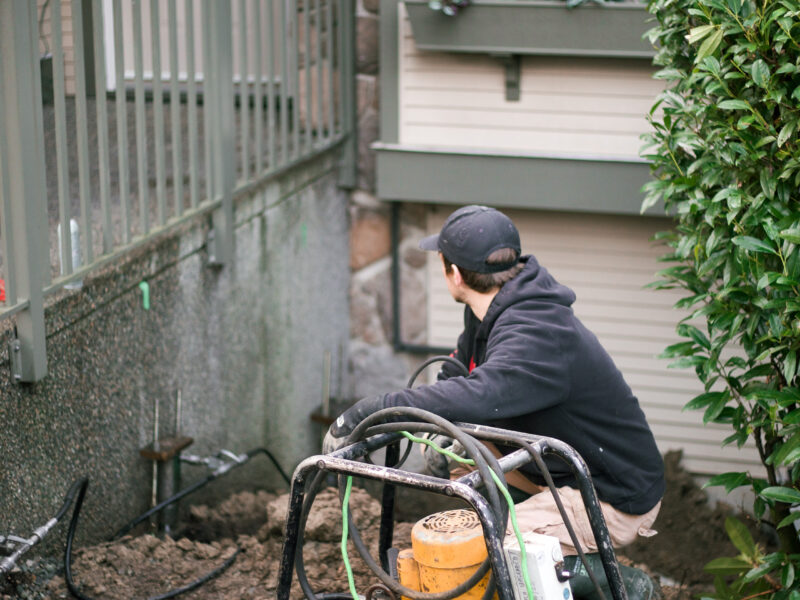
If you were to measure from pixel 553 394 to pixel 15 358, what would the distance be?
5.91 ft

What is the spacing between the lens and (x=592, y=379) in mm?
2893

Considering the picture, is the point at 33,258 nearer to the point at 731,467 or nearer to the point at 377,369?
the point at 377,369

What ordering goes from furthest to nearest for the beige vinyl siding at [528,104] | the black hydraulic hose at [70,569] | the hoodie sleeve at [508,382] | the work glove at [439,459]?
1. the beige vinyl siding at [528,104]
2. the black hydraulic hose at [70,569]
3. the work glove at [439,459]
4. the hoodie sleeve at [508,382]

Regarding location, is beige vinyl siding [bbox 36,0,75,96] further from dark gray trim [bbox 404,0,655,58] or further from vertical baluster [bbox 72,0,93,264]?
dark gray trim [bbox 404,0,655,58]

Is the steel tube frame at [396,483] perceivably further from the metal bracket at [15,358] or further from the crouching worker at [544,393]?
the metal bracket at [15,358]

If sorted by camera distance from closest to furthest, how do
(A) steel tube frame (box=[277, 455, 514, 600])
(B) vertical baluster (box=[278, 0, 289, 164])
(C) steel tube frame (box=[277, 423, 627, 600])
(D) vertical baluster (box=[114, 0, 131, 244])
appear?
(A) steel tube frame (box=[277, 455, 514, 600])
(C) steel tube frame (box=[277, 423, 627, 600])
(D) vertical baluster (box=[114, 0, 131, 244])
(B) vertical baluster (box=[278, 0, 289, 164])

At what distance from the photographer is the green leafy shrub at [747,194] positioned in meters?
2.93

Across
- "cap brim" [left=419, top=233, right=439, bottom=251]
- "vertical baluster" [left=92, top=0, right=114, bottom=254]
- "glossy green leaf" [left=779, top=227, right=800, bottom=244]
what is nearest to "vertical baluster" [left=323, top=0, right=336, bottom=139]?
"vertical baluster" [left=92, top=0, right=114, bottom=254]

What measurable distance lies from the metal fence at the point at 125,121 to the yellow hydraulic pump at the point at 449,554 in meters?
1.57

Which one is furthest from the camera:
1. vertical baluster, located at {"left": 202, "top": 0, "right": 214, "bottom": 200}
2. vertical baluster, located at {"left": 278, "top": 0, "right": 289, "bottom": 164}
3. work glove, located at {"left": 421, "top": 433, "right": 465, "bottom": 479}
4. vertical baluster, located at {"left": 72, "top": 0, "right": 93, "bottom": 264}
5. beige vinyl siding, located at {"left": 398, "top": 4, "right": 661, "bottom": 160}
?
beige vinyl siding, located at {"left": 398, "top": 4, "right": 661, "bottom": 160}

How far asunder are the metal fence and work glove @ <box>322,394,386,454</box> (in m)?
1.20

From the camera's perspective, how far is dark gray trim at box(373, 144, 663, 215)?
Result: 18.4 ft

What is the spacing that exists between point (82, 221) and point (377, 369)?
334 centimetres

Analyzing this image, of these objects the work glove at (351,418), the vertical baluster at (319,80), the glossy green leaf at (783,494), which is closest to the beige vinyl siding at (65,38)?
the work glove at (351,418)
